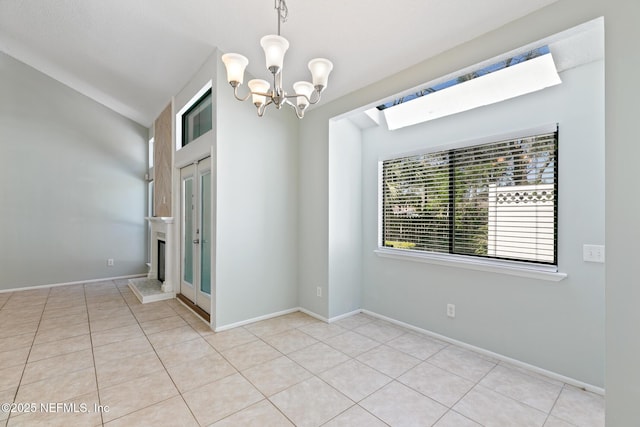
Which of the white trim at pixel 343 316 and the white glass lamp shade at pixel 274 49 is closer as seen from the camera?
the white glass lamp shade at pixel 274 49

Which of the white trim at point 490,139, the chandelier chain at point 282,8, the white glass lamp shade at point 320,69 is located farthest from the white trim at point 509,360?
the chandelier chain at point 282,8

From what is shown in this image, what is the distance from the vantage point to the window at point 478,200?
98.7 inches

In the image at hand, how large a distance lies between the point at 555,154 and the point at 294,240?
9.41 ft

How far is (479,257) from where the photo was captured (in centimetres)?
292

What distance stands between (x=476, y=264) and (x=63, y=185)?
21.8 ft

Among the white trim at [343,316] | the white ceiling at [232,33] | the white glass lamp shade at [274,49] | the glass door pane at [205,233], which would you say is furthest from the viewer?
the glass door pane at [205,233]

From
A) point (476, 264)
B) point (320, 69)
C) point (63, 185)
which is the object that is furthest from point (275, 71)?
point (63, 185)

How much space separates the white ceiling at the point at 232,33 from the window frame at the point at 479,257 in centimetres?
94

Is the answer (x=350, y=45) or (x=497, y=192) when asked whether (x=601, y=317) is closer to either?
(x=497, y=192)

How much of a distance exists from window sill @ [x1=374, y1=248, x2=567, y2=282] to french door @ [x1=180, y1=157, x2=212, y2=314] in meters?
2.19

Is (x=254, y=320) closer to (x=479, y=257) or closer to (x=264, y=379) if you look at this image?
(x=264, y=379)

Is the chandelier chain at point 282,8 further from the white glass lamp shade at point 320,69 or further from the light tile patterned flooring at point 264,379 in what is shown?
the light tile patterned flooring at point 264,379

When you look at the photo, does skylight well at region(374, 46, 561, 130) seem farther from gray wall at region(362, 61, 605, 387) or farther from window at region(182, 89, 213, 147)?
window at region(182, 89, 213, 147)

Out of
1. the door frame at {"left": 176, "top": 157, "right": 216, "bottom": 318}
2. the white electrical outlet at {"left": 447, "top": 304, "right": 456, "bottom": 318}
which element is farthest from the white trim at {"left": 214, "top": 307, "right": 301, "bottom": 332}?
the white electrical outlet at {"left": 447, "top": 304, "right": 456, "bottom": 318}
